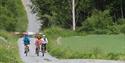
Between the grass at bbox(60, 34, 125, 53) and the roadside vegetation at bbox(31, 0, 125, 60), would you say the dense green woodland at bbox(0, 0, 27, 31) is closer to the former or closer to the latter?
the roadside vegetation at bbox(31, 0, 125, 60)

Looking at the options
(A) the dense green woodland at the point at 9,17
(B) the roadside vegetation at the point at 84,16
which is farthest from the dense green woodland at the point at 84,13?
(A) the dense green woodland at the point at 9,17

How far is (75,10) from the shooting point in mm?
82750

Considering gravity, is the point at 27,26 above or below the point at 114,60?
below

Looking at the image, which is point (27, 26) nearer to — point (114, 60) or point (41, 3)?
point (41, 3)

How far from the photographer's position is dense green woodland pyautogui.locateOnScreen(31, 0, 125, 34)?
3036 inches

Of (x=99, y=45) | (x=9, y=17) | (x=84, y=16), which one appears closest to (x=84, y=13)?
(x=84, y=16)

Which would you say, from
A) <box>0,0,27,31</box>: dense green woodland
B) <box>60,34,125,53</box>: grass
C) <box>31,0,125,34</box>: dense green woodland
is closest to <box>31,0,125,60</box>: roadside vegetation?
<box>31,0,125,34</box>: dense green woodland

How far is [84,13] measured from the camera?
83.9m

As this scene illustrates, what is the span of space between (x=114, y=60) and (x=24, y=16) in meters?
94.7

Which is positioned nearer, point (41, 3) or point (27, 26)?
point (41, 3)

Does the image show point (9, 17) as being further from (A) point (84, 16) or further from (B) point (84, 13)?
(B) point (84, 13)

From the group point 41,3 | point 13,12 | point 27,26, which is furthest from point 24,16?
point 41,3

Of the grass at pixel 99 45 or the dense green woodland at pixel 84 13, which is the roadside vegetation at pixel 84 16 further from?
the grass at pixel 99 45

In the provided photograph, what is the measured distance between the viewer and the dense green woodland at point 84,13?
77.1m
